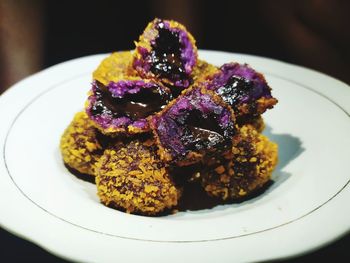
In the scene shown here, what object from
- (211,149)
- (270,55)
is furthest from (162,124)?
(270,55)

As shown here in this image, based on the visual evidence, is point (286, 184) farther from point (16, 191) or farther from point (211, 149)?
point (16, 191)

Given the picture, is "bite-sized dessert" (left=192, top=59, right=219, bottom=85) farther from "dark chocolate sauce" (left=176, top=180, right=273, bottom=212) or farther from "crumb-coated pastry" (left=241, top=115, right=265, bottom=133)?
"dark chocolate sauce" (left=176, top=180, right=273, bottom=212)

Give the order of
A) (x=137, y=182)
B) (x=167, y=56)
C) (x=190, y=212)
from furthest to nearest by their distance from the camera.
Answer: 1. (x=167, y=56)
2. (x=190, y=212)
3. (x=137, y=182)

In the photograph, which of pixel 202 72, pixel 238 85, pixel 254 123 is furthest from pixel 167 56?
pixel 254 123

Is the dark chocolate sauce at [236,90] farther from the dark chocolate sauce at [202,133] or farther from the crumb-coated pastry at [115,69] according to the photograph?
the crumb-coated pastry at [115,69]

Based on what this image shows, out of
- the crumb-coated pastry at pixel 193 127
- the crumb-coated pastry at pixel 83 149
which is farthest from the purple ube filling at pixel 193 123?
the crumb-coated pastry at pixel 83 149

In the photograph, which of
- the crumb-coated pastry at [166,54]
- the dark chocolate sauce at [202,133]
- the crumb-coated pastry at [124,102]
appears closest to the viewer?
the dark chocolate sauce at [202,133]

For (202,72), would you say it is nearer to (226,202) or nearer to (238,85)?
(238,85)
